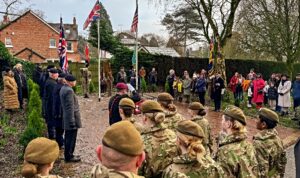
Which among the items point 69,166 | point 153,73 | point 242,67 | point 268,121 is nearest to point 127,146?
point 268,121

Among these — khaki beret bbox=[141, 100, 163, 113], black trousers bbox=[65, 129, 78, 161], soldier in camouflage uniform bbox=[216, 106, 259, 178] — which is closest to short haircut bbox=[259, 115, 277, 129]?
soldier in camouflage uniform bbox=[216, 106, 259, 178]

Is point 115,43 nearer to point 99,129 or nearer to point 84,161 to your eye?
point 99,129

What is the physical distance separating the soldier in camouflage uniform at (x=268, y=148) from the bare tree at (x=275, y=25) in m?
22.7

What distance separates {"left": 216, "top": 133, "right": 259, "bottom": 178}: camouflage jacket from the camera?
410 cm

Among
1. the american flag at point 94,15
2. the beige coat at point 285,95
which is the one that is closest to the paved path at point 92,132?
the beige coat at point 285,95

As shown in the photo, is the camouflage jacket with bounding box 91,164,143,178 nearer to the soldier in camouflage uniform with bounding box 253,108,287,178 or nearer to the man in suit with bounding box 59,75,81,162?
the soldier in camouflage uniform with bounding box 253,108,287,178

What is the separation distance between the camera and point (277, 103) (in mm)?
17453

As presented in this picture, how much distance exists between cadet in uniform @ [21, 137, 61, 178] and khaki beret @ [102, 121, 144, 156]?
36.4 inches

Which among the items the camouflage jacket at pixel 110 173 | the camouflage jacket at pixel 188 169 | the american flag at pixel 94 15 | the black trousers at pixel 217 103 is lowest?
the black trousers at pixel 217 103

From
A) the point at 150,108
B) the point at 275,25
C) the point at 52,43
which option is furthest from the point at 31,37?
the point at 150,108

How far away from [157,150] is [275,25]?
24.6 meters

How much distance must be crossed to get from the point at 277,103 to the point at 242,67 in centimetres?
1682

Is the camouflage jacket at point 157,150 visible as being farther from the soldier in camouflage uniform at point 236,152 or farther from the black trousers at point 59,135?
the black trousers at point 59,135

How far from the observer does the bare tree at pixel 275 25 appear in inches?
1039
